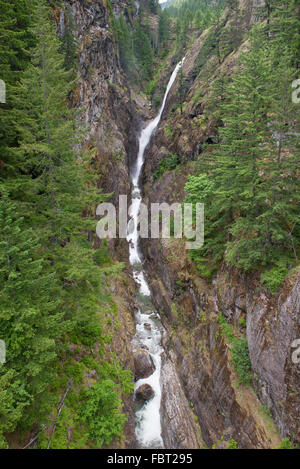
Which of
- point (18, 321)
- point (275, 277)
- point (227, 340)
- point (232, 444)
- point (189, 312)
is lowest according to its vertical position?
point (232, 444)

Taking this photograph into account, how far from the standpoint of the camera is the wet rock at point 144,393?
58.6ft

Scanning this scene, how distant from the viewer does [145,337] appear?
22.4 metres

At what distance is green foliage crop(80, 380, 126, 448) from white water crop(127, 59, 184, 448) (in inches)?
210

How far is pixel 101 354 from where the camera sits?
14.6 meters

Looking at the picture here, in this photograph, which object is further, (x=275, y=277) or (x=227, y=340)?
(x=227, y=340)

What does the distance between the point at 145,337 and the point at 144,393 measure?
5.04 m

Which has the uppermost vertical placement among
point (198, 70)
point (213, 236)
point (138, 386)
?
point (198, 70)

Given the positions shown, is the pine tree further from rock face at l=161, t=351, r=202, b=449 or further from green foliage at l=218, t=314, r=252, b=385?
rock face at l=161, t=351, r=202, b=449

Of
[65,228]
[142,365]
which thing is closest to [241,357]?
[142,365]

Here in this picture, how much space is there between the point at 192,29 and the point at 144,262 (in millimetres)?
56966

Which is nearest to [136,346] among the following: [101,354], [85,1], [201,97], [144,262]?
[101,354]

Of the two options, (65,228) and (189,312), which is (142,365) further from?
(65,228)

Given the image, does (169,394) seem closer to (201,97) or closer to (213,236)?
(213,236)

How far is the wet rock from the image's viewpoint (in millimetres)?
17859
